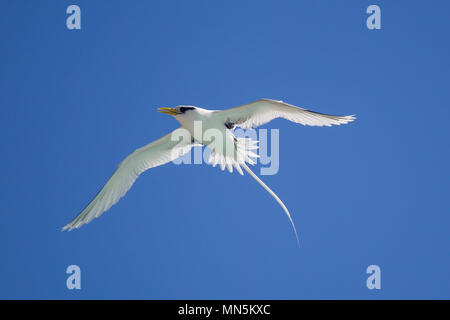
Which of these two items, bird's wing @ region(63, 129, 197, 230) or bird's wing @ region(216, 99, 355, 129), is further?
bird's wing @ region(63, 129, 197, 230)

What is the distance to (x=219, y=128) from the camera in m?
9.58

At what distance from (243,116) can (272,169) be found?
113cm

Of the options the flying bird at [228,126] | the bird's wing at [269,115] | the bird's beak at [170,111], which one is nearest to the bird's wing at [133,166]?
the flying bird at [228,126]

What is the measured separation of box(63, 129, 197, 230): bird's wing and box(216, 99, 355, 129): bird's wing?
1.57 meters

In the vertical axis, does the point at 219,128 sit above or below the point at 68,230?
above

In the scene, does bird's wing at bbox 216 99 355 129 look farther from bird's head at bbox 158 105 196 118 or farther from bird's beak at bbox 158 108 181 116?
bird's beak at bbox 158 108 181 116

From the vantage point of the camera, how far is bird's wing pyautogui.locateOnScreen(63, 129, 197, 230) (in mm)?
10516

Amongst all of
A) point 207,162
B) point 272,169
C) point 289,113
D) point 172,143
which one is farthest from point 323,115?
point 172,143

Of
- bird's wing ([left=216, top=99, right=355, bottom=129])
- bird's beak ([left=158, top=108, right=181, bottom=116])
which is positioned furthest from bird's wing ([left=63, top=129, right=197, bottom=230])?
bird's wing ([left=216, top=99, right=355, bottom=129])

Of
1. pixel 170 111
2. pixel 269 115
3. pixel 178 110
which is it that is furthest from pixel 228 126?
pixel 170 111

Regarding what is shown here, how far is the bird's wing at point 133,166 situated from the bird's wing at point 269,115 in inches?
61.9

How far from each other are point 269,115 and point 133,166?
11.0 ft

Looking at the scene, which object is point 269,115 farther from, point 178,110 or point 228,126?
point 178,110
